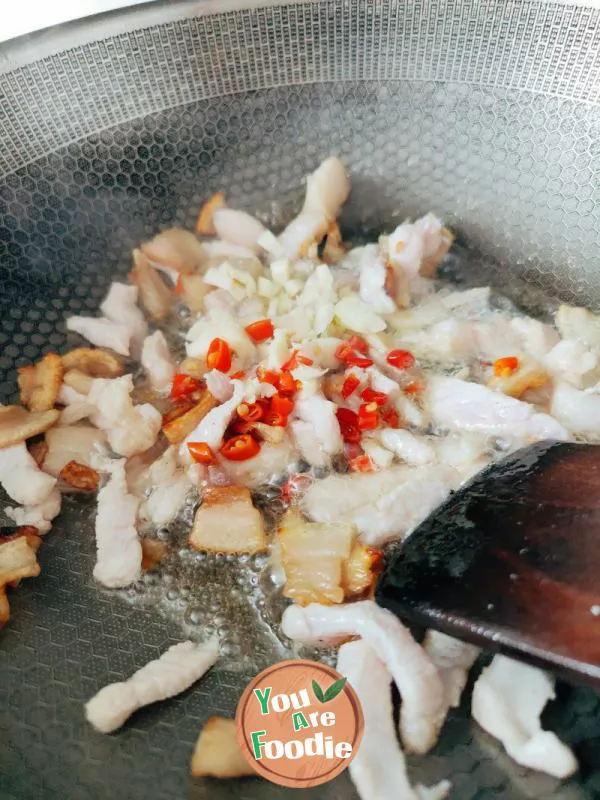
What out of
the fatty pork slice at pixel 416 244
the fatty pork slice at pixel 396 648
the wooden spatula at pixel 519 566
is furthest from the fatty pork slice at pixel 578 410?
the fatty pork slice at pixel 396 648

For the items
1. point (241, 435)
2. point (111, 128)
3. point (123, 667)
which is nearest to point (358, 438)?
point (241, 435)

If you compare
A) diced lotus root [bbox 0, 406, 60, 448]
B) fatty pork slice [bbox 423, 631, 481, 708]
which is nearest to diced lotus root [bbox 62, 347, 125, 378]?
diced lotus root [bbox 0, 406, 60, 448]

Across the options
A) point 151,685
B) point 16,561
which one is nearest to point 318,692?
point 151,685

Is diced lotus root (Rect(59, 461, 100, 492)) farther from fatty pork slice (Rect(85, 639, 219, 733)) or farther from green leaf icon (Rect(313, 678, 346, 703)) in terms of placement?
green leaf icon (Rect(313, 678, 346, 703))

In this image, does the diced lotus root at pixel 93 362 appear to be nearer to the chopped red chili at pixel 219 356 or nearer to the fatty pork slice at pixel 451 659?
the chopped red chili at pixel 219 356

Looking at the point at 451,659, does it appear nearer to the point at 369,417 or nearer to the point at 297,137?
the point at 369,417

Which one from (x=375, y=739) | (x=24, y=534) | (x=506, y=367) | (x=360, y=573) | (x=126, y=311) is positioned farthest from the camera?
(x=126, y=311)
